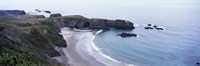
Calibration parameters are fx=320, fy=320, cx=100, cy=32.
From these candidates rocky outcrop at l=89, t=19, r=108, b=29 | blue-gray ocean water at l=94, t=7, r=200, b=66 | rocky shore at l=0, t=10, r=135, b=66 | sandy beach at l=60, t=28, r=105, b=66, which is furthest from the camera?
rocky outcrop at l=89, t=19, r=108, b=29

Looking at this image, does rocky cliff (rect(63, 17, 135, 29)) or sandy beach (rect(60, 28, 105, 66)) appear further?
rocky cliff (rect(63, 17, 135, 29))

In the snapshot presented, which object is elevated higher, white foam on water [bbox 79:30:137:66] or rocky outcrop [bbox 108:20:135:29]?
rocky outcrop [bbox 108:20:135:29]

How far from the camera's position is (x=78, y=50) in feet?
289

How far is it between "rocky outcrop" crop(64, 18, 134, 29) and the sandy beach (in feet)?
51.5

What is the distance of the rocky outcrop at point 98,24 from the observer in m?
136

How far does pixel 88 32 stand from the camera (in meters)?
126

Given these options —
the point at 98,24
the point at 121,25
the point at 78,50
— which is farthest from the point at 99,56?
the point at 98,24

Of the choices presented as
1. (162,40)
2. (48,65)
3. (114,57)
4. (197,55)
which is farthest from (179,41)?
(48,65)

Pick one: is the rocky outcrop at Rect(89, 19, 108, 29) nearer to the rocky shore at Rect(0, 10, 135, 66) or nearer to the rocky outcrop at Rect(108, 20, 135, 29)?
the rocky shore at Rect(0, 10, 135, 66)

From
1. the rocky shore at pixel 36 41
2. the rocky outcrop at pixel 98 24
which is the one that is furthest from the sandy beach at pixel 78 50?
the rocky outcrop at pixel 98 24

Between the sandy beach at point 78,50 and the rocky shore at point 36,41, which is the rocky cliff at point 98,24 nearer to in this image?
the rocky shore at point 36,41

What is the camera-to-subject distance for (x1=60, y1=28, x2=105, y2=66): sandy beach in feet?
242

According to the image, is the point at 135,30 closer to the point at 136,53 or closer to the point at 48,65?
the point at 136,53


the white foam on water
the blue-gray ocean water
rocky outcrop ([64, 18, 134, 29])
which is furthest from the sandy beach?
rocky outcrop ([64, 18, 134, 29])
